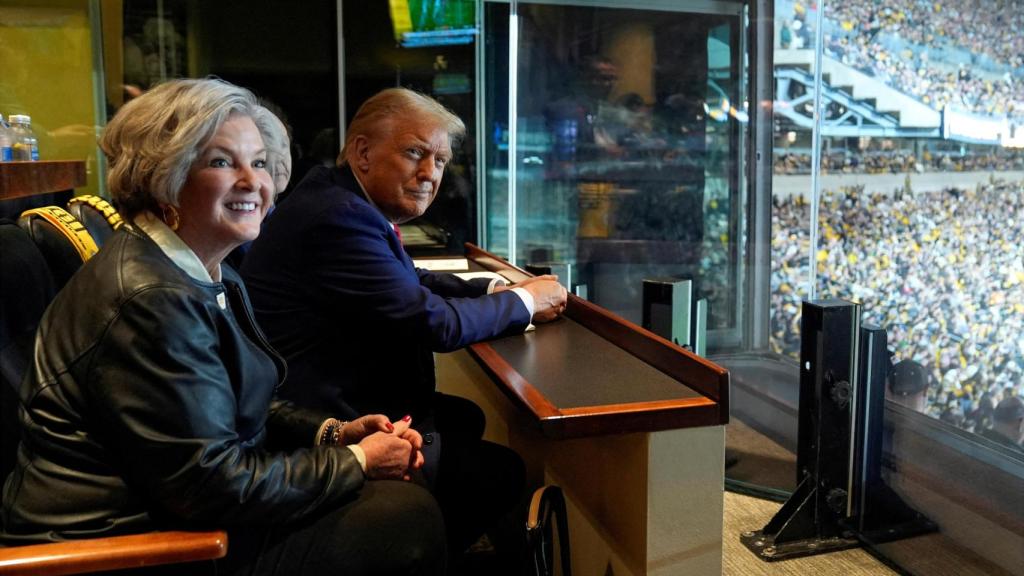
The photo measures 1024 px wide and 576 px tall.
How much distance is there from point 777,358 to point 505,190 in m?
1.73

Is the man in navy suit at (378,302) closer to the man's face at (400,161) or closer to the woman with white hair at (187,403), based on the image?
the man's face at (400,161)

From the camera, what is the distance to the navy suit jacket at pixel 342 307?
181 centimetres

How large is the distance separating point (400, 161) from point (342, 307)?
1.23 feet

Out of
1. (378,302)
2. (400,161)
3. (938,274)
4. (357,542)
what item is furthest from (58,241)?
(938,274)

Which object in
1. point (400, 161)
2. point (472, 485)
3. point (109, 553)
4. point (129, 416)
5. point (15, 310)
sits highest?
point (400, 161)

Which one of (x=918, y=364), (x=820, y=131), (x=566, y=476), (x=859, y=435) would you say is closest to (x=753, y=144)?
(x=820, y=131)

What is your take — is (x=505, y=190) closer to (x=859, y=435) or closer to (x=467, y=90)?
(x=467, y=90)

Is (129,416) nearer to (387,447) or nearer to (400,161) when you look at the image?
(387,447)

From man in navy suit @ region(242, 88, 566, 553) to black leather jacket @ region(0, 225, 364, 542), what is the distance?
532mm

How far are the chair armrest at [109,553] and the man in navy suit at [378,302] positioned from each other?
0.61 metres

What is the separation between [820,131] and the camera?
3.92 metres

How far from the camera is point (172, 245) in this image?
132 cm

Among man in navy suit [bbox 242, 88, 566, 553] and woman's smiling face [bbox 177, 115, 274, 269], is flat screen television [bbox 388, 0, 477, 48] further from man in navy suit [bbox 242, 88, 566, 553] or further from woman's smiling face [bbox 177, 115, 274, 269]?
woman's smiling face [bbox 177, 115, 274, 269]

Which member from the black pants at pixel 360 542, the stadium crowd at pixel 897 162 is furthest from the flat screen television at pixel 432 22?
the black pants at pixel 360 542
